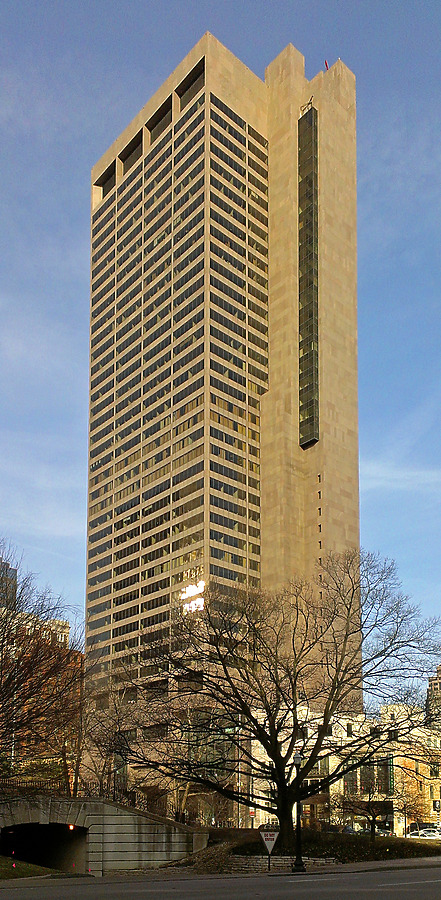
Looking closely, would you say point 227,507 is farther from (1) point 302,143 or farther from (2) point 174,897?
(2) point 174,897

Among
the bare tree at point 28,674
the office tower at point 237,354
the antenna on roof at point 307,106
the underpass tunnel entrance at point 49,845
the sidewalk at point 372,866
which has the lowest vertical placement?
the underpass tunnel entrance at point 49,845

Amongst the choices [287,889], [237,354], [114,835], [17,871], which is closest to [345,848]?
[17,871]

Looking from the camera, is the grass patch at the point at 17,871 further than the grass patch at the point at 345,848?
Yes

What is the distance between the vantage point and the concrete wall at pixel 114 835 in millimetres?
67625

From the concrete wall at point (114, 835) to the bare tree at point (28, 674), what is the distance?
21.8ft

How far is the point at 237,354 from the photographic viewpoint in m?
180

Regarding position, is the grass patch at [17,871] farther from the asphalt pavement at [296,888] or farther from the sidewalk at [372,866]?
the sidewalk at [372,866]

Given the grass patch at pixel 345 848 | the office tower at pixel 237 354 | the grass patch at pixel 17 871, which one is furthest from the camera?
the office tower at pixel 237 354

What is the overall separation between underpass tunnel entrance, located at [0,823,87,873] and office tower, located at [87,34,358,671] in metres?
77.9

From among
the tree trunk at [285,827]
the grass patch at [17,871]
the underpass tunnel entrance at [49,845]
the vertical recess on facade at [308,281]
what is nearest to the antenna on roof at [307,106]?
the vertical recess on facade at [308,281]

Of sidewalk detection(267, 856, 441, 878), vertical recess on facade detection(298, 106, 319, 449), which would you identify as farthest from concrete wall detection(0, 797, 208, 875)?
vertical recess on facade detection(298, 106, 319, 449)

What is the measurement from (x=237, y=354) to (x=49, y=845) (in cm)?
11382

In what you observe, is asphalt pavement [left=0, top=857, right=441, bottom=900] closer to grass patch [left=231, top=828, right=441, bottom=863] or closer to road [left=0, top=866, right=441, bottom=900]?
road [left=0, top=866, right=441, bottom=900]

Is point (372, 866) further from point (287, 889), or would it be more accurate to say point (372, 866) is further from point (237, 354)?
point (237, 354)
